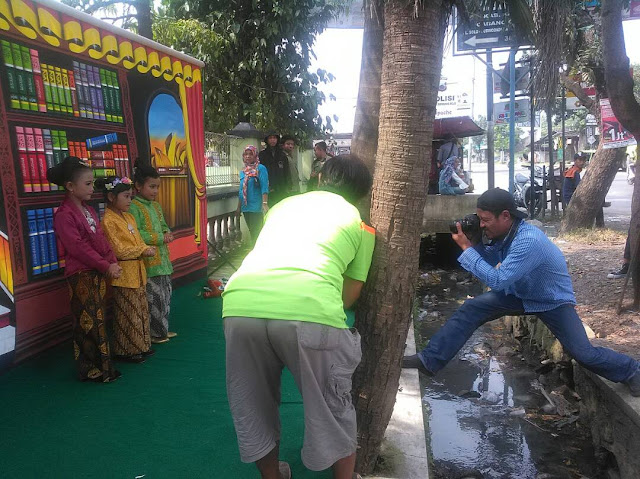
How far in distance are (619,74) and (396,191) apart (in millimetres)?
3656

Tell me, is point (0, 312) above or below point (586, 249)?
above

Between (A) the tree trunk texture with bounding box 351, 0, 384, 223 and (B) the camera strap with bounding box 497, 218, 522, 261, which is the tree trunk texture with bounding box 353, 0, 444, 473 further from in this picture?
(B) the camera strap with bounding box 497, 218, 522, 261

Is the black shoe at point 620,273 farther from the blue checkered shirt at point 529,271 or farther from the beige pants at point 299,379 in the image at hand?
the beige pants at point 299,379

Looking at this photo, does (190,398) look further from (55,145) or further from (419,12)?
(419,12)

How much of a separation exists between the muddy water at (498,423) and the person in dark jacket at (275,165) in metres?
3.74

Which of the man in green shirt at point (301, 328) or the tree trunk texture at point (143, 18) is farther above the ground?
the tree trunk texture at point (143, 18)

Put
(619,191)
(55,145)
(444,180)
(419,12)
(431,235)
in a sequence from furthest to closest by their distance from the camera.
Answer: (619,191), (431,235), (444,180), (55,145), (419,12)

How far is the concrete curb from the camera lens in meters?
2.93

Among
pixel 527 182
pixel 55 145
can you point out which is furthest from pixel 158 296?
pixel 527 182

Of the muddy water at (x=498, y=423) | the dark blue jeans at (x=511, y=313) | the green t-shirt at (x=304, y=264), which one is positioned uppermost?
the green t-shirt at (x=304, y=264)

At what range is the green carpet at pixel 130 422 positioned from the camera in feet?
9.35

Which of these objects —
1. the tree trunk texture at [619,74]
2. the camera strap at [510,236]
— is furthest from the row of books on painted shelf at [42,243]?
the tree trunk texture at [619,74]

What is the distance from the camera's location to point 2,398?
3588mm

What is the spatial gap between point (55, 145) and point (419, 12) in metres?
3.25
